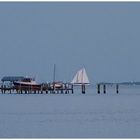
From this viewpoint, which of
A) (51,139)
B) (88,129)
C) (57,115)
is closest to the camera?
(51,139)

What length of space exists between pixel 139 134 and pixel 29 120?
499 inches

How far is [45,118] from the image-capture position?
5631 cm

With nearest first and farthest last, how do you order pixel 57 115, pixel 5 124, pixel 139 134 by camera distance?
pixel 139 134, pixel 5 124, pixel 57 115

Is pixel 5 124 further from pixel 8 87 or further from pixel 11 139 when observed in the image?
pixel 8 87

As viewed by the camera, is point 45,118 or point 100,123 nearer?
point 100,123

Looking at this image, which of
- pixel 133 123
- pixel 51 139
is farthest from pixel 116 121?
pixel 51 139

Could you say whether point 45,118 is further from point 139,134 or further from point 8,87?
point 8,87

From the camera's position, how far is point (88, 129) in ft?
151

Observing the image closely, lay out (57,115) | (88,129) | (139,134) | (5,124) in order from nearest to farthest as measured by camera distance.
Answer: (139,134)
(88,129)
(5,124)
(57,115)

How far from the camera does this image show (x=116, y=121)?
52.9 meters

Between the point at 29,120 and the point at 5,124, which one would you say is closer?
the point at 5,124

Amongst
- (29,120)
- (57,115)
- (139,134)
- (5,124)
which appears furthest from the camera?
(57,115)

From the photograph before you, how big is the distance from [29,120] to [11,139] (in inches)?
532

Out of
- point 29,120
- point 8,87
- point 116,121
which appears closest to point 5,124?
point 29,120
